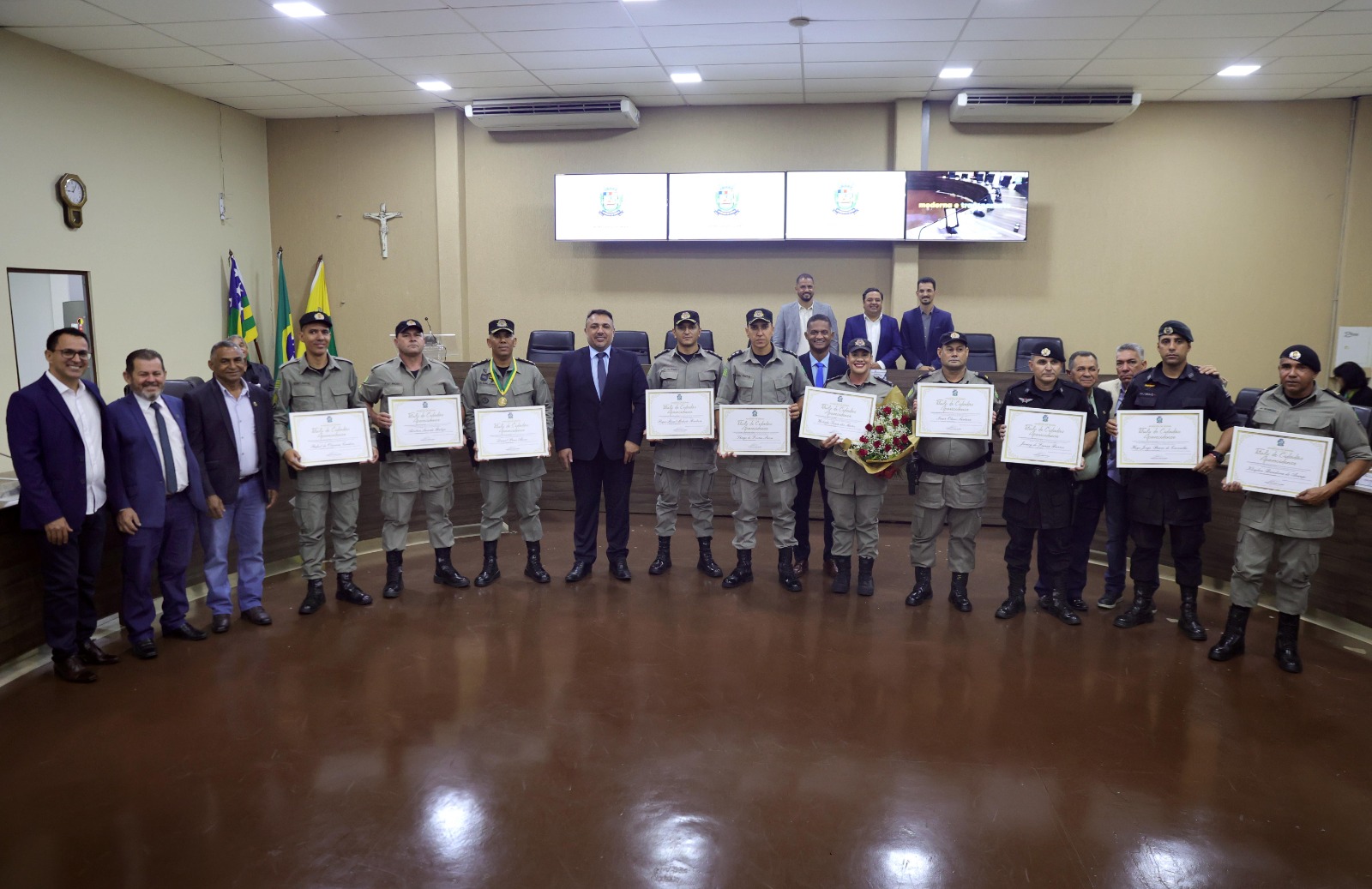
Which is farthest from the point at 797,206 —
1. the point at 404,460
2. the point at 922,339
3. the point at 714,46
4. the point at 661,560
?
the point at 404,460

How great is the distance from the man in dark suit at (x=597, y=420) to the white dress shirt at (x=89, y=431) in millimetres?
2205

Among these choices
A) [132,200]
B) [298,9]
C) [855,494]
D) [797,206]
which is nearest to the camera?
[855,494]

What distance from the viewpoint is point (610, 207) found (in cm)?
823

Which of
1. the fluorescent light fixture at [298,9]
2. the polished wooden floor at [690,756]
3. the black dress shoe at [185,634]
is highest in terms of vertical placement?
the fluorescent light fixture at [298,9]

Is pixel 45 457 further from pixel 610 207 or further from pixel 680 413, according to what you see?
pixel 610 207

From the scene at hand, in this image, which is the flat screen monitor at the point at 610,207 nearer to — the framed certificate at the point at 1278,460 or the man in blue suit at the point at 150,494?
the man in blue suit at the point at 150,494

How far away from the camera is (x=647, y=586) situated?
16.1 ft

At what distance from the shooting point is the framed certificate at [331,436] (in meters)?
4.30

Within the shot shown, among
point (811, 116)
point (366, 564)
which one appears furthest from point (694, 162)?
point (366, 564)

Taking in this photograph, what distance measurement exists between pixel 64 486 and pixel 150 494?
34 cm

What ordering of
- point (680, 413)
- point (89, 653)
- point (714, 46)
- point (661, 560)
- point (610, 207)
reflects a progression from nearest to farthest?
point (89, 653) < point (680, 413) < point (661, 560) < point (714, 46) < point (610, 207)

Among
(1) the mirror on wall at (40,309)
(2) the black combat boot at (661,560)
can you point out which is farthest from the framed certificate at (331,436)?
(1) the mirror on wall at (40,309)

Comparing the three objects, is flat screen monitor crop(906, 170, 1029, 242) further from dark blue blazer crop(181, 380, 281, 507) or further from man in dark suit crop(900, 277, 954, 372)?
dark blue blazer crop(181, 380, 281, 507)

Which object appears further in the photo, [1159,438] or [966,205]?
[966,205]
